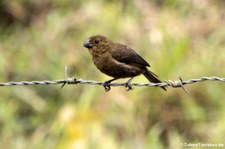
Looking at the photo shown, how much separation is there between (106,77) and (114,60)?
2634 millimetres

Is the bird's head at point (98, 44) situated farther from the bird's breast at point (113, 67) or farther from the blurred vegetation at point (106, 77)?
the blurred vegetation at point (106, 77)

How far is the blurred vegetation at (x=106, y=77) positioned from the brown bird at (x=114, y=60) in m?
1.40

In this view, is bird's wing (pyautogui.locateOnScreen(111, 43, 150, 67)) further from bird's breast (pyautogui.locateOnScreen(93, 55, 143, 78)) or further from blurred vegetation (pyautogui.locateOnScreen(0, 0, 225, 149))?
blurred vegetation (pyautogui.locateOnScreen(0, 0, 225, 149))

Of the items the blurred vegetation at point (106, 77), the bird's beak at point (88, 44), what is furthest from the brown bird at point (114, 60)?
the blurred vegetation at point (106, 77)

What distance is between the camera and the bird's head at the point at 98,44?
17.3 ft

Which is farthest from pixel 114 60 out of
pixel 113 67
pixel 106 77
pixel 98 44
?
pixel 106 77

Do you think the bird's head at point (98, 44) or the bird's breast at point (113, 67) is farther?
the bird's head at point (98, 44)

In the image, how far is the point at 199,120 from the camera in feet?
23.8

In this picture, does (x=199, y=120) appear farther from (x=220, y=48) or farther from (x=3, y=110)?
(x=3, y=110)

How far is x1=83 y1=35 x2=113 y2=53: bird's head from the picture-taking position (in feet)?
17.3

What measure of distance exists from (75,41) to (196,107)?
2.29 m

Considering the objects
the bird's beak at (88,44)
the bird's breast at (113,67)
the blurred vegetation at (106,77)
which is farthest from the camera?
the blurred vegetation at (106,77)

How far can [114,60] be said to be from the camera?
5207 mm

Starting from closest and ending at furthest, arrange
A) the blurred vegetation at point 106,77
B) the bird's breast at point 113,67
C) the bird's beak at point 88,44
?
1. the bird's breast at point 113,67
2. the bird's beak at point 88,44
3. the blurred vegetation at point 106,77
